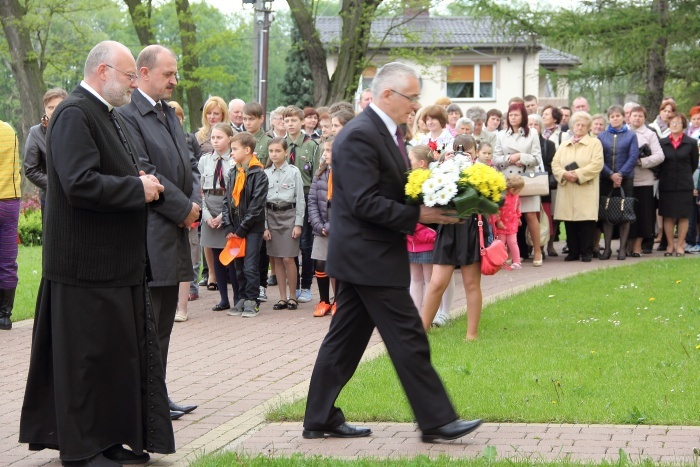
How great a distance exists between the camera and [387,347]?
6.52m

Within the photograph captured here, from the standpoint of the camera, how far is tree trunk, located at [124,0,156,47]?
103 ft

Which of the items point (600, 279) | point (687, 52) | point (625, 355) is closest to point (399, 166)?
point (625, 355)

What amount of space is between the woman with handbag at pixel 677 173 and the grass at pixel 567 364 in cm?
452

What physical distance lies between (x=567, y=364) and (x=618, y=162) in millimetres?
9020

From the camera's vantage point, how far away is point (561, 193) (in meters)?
17.0

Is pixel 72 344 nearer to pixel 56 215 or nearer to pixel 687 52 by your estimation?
pixel 56 215

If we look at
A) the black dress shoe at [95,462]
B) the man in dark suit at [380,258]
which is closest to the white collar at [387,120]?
the man in dark suit at [380,258]

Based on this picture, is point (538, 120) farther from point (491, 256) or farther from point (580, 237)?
point (491, 256)

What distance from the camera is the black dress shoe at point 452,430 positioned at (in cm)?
637

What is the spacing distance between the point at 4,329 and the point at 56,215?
5908 mm

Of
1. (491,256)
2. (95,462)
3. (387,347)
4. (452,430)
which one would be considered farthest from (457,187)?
(491,256)

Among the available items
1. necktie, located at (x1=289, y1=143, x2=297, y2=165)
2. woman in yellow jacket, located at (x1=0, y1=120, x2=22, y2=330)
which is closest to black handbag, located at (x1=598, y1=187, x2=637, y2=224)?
necktie, located at (x1=289, y1=143, x2=297, y2=165)

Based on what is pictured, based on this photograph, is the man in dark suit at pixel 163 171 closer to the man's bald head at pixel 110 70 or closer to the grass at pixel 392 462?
the man's bald head at pixel 110 70

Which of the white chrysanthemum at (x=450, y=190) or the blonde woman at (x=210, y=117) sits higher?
the blonde woman at (x=210, y=117)
